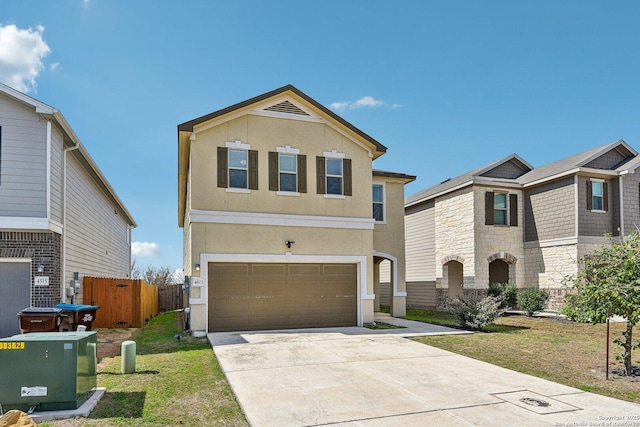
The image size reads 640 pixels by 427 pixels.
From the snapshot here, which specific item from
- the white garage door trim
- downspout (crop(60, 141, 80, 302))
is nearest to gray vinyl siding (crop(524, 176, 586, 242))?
the white garage door trim

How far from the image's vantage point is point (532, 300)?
18.3m

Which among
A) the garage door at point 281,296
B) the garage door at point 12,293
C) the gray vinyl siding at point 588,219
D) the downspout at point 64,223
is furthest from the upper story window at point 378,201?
the garage door at point 12,293

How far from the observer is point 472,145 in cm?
2138

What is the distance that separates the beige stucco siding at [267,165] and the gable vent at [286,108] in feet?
1.04

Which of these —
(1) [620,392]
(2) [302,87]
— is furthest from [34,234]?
(1) [620,392]

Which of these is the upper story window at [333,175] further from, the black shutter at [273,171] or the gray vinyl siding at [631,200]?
the gray vinyl siding at [631,200]

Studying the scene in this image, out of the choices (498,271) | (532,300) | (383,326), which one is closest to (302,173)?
(383,326)

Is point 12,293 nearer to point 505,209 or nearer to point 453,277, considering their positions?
point 453,277

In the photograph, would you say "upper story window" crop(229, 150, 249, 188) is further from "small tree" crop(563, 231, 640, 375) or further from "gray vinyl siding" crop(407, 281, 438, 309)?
"gray vinyl siding" crop(407, 281, 438, 309)

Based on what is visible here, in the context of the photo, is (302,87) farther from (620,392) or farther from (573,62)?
(620,392)

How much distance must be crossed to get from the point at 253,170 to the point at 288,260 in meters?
3.11

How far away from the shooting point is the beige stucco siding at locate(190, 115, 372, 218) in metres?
13.7

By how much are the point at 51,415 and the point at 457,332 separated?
11205 mm

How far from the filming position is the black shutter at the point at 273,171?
1441 centimetres
